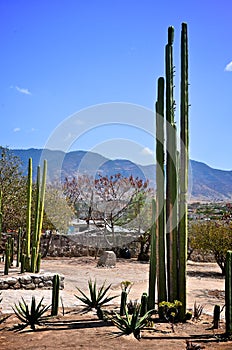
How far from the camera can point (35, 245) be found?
1168cm

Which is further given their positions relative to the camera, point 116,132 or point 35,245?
point 116,132

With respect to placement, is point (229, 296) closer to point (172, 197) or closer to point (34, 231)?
point (172, 197)

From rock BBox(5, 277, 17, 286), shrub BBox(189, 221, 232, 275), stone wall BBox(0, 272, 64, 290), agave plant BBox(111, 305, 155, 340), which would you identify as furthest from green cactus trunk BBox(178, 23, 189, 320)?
shrub BBox(189, 221, 232, 275)

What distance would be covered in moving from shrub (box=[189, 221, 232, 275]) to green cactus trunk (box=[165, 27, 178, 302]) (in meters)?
8.64

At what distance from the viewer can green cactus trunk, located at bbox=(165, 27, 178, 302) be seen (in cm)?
713

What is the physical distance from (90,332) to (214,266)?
14313mm

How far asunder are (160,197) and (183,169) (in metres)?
0.60

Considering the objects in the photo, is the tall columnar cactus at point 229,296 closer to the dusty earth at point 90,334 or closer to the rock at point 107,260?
the dusty earth at point 90,334

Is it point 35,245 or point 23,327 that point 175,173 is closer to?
point 23,327

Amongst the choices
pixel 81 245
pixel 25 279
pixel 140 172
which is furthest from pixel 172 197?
pixel 140 172

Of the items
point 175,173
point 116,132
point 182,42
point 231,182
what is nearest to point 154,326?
point 175,173

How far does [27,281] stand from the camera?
421 inches

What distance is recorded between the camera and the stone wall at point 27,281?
10445 mm

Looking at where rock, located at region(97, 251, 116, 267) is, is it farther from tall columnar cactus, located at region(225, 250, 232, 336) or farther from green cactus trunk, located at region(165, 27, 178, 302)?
tall columnar cactus, located at region(225, 250, 232, 336)
